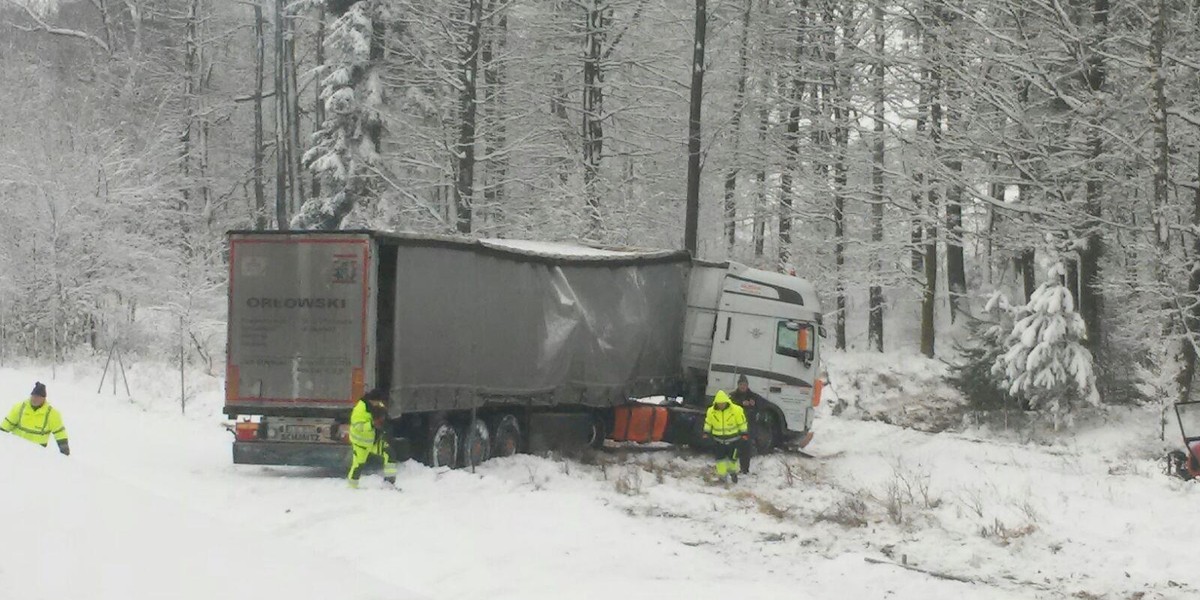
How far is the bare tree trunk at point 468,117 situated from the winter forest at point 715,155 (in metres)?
0.07

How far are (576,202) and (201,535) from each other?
22180mm

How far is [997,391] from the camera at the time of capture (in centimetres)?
2483

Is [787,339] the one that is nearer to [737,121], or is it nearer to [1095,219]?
[1095,219]

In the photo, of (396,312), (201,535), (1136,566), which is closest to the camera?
(201,535)

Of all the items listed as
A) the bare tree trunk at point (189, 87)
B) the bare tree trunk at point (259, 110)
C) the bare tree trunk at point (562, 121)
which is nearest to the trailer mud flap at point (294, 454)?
the bare tree trunk at point (562, 121)

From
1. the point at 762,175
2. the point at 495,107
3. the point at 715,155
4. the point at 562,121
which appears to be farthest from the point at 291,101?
the point at 762,175

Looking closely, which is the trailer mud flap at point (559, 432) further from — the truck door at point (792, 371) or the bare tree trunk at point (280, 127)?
the bare tree trunk at point (280, 127)

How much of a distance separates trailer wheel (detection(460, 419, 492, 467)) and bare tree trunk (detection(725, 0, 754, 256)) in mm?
16576

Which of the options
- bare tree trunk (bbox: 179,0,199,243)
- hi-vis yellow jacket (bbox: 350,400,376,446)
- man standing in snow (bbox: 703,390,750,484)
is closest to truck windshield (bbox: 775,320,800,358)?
man standing in snow (bbox: 703,390,750,484)

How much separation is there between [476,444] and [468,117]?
46.7 ft

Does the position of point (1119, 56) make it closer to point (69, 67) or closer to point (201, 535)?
point (201, 535)

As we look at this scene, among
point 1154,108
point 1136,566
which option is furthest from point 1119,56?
point 1136,566

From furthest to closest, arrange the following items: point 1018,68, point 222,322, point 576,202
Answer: point 222,322, point 576,202, point 1018,68

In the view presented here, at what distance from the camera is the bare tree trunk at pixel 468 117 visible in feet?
96.9
